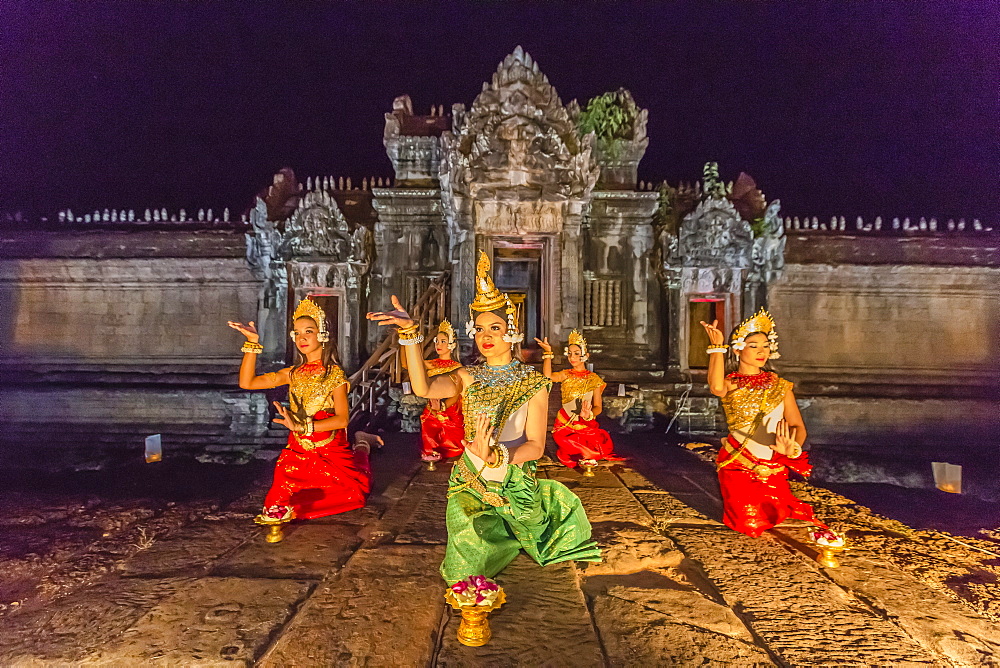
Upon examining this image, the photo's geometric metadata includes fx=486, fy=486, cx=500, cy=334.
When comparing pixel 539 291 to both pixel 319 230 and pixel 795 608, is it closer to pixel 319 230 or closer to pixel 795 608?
pixel 319 230

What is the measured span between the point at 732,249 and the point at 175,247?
1389cm

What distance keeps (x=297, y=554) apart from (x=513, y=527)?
1.58 m

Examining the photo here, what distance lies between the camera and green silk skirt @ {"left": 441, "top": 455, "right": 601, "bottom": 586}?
2723 mm

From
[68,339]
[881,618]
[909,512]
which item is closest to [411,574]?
[881,618]

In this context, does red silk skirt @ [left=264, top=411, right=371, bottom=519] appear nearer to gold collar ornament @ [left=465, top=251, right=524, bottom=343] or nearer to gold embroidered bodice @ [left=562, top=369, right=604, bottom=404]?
gold collar ornament @ [left=465, top=251, right=524, bottom=343]

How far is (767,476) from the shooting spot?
3961mm

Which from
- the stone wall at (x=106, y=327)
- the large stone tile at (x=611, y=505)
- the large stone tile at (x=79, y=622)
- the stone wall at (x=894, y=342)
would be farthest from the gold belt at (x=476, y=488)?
the stone wall at (x=106, y=327)

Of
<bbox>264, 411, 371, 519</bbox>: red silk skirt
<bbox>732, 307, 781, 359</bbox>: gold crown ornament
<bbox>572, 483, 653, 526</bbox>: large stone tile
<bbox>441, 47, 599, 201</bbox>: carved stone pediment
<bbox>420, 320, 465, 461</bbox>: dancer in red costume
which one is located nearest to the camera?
<bbox>732, 307, 781, 359</bbox>: gold crown ornament

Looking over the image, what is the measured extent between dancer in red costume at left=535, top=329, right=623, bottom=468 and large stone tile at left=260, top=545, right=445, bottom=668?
3.13m

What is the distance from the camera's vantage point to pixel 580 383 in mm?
6141

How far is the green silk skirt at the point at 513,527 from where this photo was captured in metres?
2.72

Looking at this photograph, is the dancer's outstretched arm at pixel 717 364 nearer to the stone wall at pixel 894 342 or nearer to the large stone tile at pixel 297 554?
the large stone tile at pixel 297 554

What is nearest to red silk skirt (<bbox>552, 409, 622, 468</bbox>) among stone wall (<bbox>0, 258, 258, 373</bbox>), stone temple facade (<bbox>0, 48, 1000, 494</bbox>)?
stone temple facade (<bbox>0, 48, 1000, 494</bbox>)

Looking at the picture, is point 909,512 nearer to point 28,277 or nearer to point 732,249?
point 732,249
